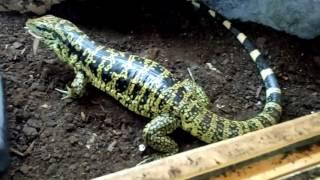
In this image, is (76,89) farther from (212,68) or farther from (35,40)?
(212,68)

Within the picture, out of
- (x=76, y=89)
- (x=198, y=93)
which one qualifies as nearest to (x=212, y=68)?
(x=198, y=93)

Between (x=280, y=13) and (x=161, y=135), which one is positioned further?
(x=280, y=13)

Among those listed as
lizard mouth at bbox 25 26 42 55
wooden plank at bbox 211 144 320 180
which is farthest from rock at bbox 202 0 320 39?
wooden plank at bbox 211 144 320 180

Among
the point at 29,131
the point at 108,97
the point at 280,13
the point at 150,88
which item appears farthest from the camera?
the point at 280,13

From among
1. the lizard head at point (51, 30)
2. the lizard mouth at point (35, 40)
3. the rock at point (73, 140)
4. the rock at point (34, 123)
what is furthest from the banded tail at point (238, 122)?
the lizard mouth at point (35, 40)

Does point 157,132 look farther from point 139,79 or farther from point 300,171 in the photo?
point 300,171

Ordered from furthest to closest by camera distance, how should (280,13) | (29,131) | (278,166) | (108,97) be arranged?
(280,13)
(108,97)
(29,131)
(278,166)

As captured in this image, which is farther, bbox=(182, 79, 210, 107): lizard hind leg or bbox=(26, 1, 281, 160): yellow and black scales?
bbox=(182, 79, 210, 107): lizard hind leg

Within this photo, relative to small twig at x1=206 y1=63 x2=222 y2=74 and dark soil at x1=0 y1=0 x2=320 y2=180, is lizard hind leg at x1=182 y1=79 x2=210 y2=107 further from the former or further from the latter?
small twig at x1=206 y1=63 x2=222 y2=74
